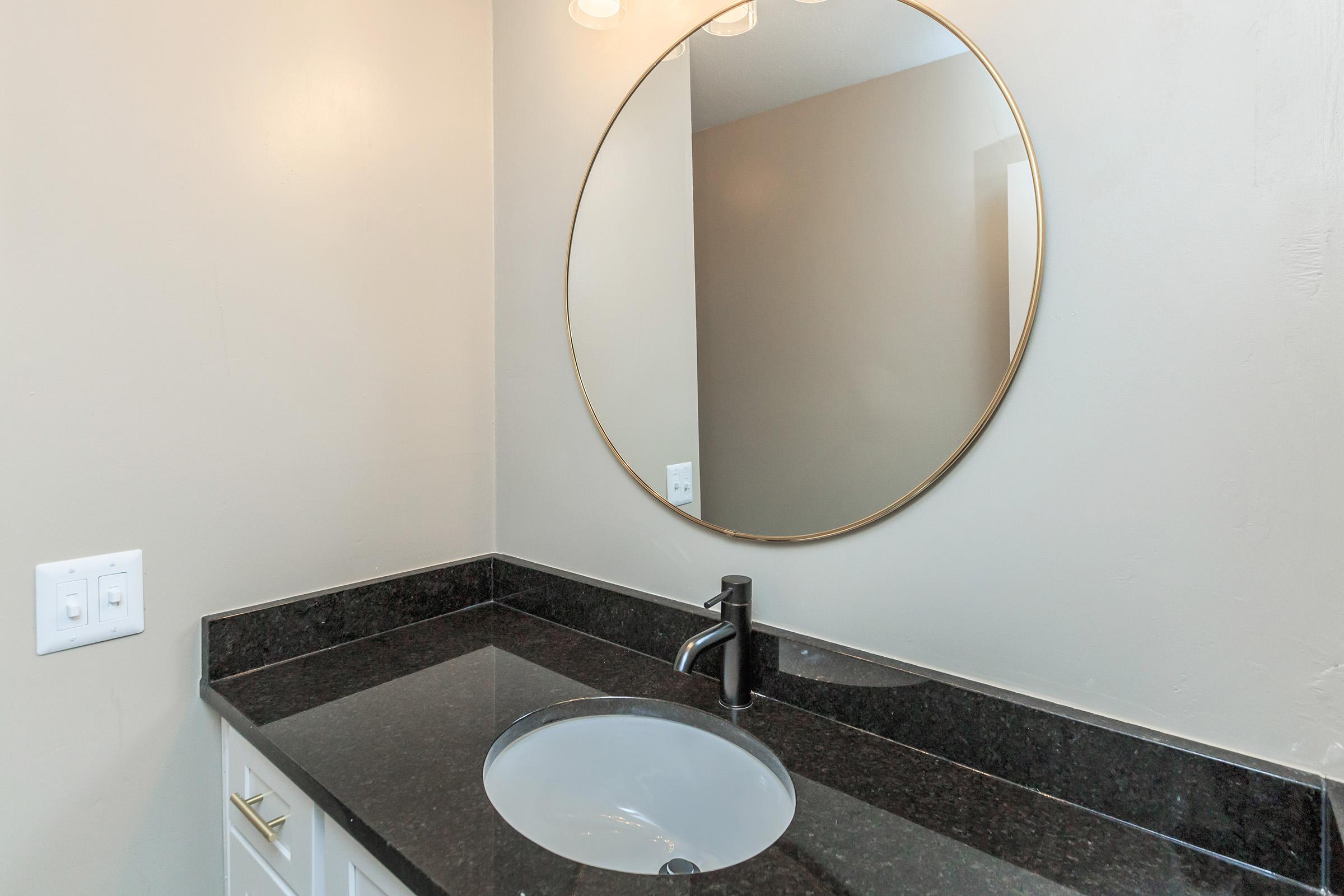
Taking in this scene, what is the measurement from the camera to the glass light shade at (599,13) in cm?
118

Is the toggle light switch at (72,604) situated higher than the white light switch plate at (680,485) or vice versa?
the white light switch plate at (680,485)

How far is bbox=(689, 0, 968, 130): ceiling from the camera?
34.3 inches

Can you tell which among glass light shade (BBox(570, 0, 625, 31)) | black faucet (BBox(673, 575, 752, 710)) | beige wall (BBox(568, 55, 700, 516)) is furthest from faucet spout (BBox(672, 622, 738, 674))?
glass light shade (BBox(570, 0, 625, 31))

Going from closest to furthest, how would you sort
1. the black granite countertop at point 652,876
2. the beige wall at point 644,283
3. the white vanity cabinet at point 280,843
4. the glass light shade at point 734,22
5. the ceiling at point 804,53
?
the black granite countertop at point 652,876, the white vanity cabinet at point 280,843, the ceiling at point 804,53, the glass light shade at point 734,22, the beige wall at point 644,283

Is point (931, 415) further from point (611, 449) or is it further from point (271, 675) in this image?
point (271, 675)

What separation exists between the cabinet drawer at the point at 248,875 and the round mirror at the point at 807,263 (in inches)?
30.6

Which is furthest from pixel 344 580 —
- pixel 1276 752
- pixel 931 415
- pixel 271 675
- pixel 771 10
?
pixel 1276 752

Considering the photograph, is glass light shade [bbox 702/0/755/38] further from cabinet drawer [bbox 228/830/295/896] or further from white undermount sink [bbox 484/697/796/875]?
cabinet drawer [bbox 228/830/295/896]

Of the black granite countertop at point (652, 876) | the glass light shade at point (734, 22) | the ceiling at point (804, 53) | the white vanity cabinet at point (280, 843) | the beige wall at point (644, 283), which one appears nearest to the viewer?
the black granite countertop at point (652, 876)

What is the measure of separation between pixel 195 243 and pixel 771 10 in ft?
3.15

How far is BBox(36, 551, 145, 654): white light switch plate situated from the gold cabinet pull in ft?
0.97

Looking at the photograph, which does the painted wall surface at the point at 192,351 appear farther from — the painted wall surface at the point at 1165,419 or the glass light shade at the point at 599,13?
the painted wall surface at the point at 1165,419

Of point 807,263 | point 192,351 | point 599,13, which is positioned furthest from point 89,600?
point 599,13

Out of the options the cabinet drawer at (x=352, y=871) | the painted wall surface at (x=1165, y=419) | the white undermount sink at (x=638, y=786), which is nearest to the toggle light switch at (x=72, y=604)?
the cabinet drawer at (x=352, y=871)
